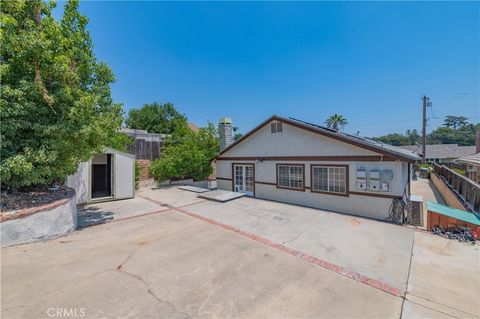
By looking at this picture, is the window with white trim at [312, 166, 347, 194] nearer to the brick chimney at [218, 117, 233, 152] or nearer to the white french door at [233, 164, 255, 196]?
the white french door at [233, 164, 255, 196]

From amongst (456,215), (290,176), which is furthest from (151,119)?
(456,215)

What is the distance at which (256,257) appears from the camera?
5062 millimetres

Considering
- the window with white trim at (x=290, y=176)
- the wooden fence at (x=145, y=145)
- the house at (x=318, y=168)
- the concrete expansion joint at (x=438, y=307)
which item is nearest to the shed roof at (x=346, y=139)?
the house at (x=318, y=168)

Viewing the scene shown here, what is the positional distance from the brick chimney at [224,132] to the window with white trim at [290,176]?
5.30m

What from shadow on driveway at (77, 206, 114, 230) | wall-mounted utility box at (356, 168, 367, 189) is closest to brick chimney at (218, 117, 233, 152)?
shadow on driveway at (77, 206, 114, 230)

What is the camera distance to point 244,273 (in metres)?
4.34

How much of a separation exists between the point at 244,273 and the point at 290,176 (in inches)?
286

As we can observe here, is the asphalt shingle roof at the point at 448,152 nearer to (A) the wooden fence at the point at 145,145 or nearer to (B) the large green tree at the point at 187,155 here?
(B) the large green tree at the point at 187,155

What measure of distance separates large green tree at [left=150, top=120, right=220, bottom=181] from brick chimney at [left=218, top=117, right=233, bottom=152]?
4.11 ft

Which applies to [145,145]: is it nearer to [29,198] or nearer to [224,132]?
[224,132]

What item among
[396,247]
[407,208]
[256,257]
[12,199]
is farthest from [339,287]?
[12,199]

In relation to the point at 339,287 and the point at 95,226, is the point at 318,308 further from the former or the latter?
the point at 95,226

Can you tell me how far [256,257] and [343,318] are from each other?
2238 mm

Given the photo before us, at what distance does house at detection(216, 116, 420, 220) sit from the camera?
8.03m
